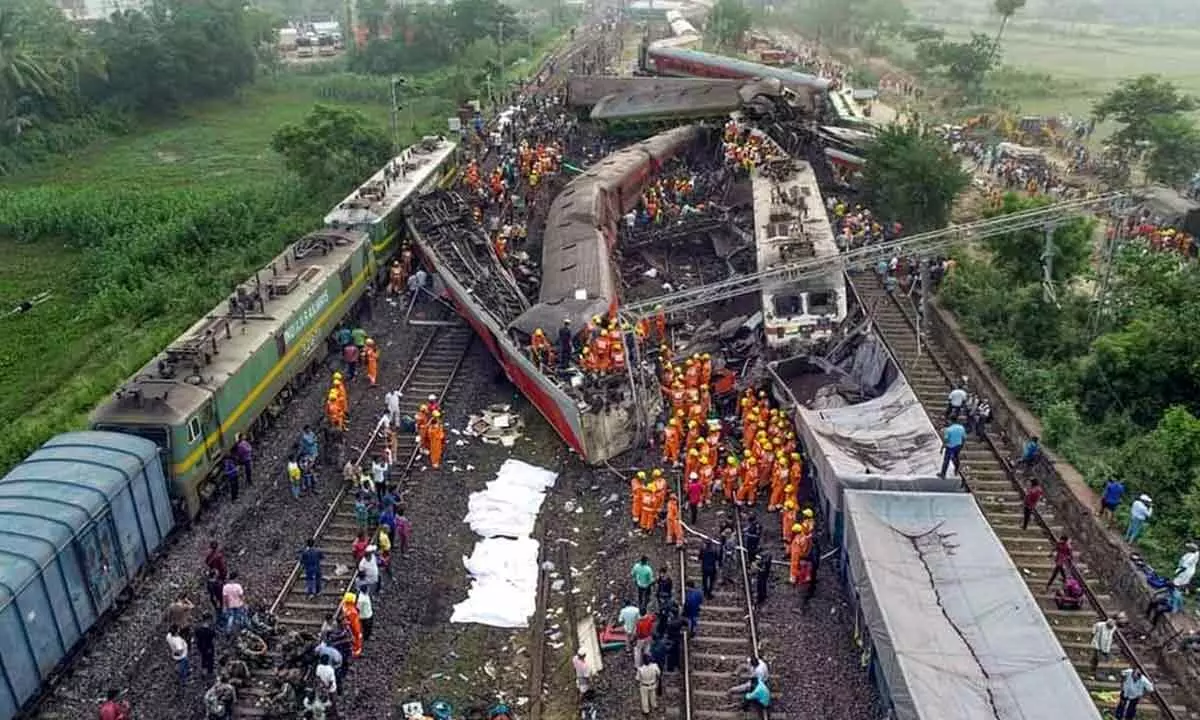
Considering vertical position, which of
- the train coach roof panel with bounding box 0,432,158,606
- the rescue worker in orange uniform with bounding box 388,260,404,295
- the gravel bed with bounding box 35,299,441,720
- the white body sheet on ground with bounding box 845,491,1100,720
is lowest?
the gravel bed with bounding box 35,299,441,720

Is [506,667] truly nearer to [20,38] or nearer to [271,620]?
[271,620]

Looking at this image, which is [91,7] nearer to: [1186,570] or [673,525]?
[673,525]

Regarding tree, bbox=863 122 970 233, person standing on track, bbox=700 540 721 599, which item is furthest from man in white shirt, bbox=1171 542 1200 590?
tree, bbox=863 122 970 233

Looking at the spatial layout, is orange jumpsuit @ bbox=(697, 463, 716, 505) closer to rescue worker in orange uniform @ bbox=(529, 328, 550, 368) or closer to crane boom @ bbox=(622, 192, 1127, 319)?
rescue worker in orange uniform @ bbox=(529, 328, 550, 368)

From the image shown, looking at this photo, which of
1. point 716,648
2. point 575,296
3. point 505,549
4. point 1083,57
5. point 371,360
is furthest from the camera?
point 1083,57

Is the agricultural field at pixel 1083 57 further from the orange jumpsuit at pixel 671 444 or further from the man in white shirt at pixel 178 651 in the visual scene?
the man in white shirt at pixel 178 651

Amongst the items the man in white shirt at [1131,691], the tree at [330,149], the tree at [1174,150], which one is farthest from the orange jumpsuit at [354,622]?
the tree at [1174,150]

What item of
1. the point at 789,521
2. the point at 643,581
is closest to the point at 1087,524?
the point at 789,521
